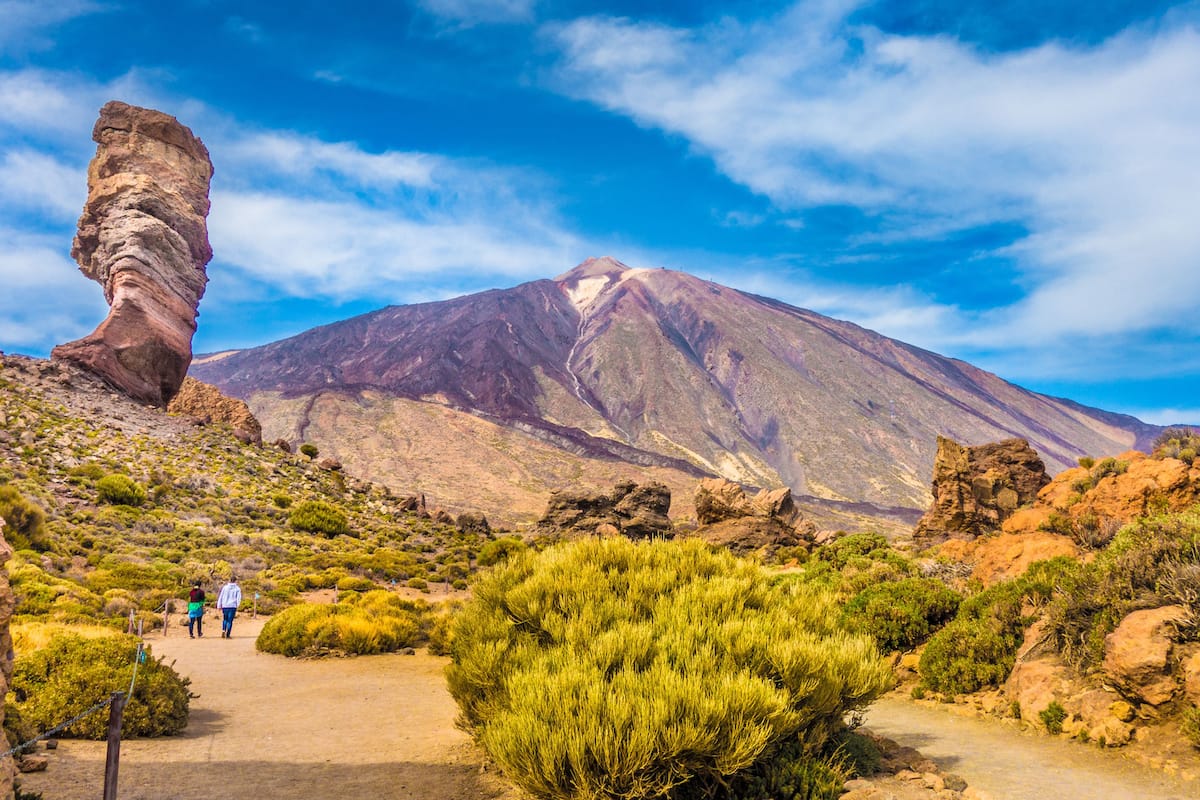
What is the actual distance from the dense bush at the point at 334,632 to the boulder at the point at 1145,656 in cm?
1439

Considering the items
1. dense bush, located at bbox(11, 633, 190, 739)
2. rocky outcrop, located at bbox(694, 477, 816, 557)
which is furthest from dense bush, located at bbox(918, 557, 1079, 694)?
rocky outcrop, located at bbox(694, 477, 816, 557)

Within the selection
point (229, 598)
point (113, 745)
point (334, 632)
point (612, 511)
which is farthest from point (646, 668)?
point (612, 511)

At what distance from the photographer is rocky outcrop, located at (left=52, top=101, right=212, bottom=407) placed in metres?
42.4

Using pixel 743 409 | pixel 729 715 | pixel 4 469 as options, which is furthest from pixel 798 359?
pixel 729 715

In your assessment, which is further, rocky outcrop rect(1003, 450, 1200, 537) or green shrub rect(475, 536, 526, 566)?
green shrub rect(475, 536, 526, 566)

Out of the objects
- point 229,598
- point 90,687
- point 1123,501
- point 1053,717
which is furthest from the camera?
point 229,598

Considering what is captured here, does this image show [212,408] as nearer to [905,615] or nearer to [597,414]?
[905,615]

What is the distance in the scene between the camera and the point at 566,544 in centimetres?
809

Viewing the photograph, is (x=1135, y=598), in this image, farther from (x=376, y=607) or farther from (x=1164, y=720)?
(x=376, y=607)

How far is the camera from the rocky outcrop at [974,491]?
88.2 ft

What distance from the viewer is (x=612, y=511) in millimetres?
40531

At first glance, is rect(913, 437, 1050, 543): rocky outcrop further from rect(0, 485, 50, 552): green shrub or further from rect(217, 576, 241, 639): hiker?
rect(0, 485, 50, 552): green shrub

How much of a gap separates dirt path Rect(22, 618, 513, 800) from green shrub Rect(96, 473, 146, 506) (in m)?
21.7

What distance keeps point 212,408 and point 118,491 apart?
20.4 metres
